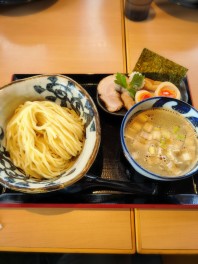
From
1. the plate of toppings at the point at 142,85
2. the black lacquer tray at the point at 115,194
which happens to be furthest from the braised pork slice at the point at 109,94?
the black lacquer tray at the point at 115,194

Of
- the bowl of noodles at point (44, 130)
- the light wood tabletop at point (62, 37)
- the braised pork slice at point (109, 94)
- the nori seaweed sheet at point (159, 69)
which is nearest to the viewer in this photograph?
the bowl of noodles at point (44, 130)

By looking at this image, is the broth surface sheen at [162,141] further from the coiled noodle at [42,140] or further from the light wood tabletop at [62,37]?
the light wood tabletop at [62,37]

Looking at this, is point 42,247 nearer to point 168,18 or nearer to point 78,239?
point 78,239

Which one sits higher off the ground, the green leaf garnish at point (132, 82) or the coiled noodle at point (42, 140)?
the green leaf garnish at point (132, 82)

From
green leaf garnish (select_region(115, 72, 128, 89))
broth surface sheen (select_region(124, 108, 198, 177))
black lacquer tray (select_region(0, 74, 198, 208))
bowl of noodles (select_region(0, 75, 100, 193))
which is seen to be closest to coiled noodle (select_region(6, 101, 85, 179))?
bowl of noodles (select_region(0, 75, 100, 193))

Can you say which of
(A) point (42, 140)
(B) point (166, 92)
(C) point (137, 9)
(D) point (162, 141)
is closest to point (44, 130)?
(A) point (42, 140)

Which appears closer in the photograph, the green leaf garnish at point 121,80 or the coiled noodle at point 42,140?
the coiled noodle at point 42,140

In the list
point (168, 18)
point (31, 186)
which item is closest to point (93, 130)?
point (31, 186)

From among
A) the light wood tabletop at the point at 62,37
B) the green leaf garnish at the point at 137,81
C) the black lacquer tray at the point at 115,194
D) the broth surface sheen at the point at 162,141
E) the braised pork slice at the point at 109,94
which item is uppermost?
the light wood tabletop at the point at 62,37

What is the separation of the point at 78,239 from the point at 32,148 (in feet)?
1.34

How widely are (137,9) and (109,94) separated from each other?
2.53ft

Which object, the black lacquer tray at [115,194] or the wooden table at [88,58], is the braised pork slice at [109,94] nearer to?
the wooden table at [88,58]

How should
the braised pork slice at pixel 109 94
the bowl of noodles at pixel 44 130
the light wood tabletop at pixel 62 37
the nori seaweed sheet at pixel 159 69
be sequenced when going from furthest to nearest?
the light wood tabletop at pixel 62 37
the nori seaweed sheet at pixel 159 69
the braised pork slice at pixel 109 94
the bowl of noodles at pixel 44 130

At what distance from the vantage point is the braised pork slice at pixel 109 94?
4.01ft
